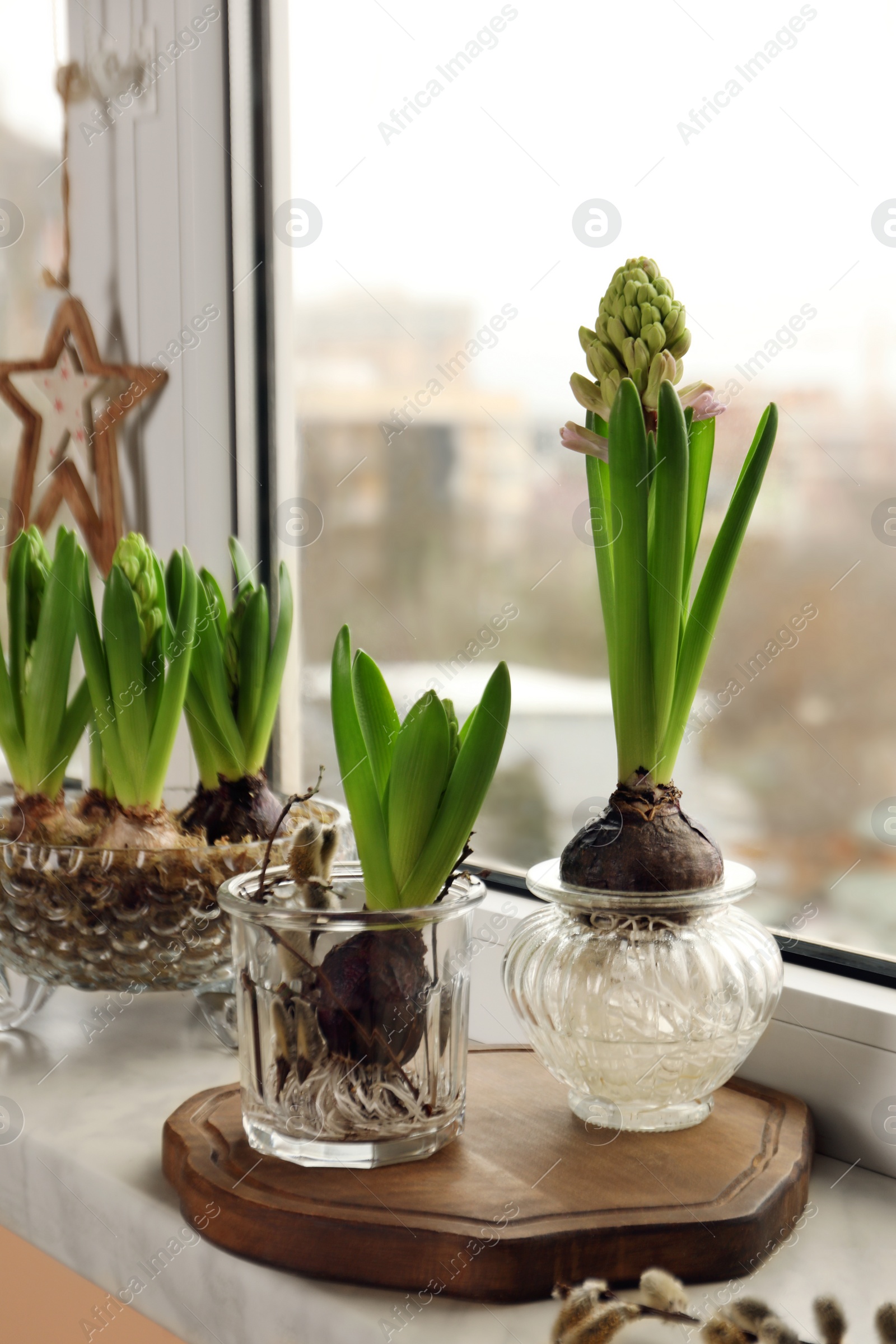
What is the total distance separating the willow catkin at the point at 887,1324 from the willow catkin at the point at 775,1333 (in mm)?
36

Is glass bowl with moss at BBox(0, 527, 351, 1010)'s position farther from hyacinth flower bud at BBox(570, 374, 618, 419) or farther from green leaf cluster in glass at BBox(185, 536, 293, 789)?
hyacinth flower bud at BBox(570, 374, 618, 419)

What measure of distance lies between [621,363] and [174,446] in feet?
2.05

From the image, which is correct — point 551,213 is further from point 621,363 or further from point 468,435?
point 621,363

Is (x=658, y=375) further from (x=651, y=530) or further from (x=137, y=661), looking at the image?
(x=137, y=661)

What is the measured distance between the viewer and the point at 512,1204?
53 cm

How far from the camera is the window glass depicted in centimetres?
72

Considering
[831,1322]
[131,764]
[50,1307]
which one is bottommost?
[50,1307]

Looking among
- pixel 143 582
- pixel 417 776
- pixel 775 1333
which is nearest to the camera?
pixel 775 1333

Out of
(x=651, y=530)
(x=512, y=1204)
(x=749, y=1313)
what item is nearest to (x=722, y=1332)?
(x=749, y=1313)

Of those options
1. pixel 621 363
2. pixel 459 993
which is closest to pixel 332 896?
pixel 459 993

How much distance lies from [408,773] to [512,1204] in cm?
21

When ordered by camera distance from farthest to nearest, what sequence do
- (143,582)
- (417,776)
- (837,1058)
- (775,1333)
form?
1. (143,582)
2. (837,1058)
3. (417,776)
4. (775,1333)

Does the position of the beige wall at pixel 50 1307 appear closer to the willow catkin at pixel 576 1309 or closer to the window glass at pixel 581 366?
the willow catkin at pixel 576 1309

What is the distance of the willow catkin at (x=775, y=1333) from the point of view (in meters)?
0.45
